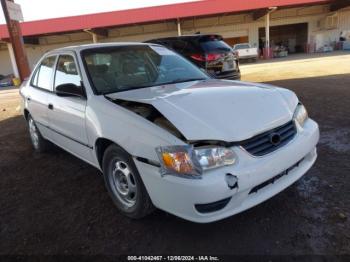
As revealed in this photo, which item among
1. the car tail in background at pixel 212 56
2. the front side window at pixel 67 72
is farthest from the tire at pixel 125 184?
the car tail in background at pixel 212 56

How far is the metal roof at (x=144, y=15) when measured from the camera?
997 inches

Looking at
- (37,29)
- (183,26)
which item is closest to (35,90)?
(37,29)

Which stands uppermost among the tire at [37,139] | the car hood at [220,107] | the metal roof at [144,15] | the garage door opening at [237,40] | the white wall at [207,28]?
the metal roof at [144,15]

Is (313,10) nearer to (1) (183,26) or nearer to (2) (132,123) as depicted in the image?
(1) (183,26)

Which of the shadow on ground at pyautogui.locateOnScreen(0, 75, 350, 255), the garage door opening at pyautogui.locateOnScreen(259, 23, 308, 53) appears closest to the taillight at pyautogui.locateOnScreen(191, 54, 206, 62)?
the shadow on ground at pyautogui.locateOnScreen(0, 75, 350, 255)

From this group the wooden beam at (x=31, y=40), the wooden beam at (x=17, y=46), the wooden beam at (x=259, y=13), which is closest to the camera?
the wooden beam at (x=17, y=46)

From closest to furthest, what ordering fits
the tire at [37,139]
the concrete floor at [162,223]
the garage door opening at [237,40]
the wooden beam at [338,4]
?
the concrete floor at [162,223]
the tire at [37,139]
the wooden beam at [338,4]
the garage door opening at [237,40]

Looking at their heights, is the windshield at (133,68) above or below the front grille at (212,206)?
above

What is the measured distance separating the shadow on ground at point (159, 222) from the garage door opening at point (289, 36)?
31193mm

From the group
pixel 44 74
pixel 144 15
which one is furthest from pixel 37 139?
pixel 144 15

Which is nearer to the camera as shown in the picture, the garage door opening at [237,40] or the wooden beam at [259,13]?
the wooden beam at [259,13]

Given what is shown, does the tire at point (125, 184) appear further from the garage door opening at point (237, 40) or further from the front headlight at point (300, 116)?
the garage door opening at point (237, 40)

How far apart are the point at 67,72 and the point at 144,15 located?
23.5m

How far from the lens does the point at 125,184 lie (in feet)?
9.87
